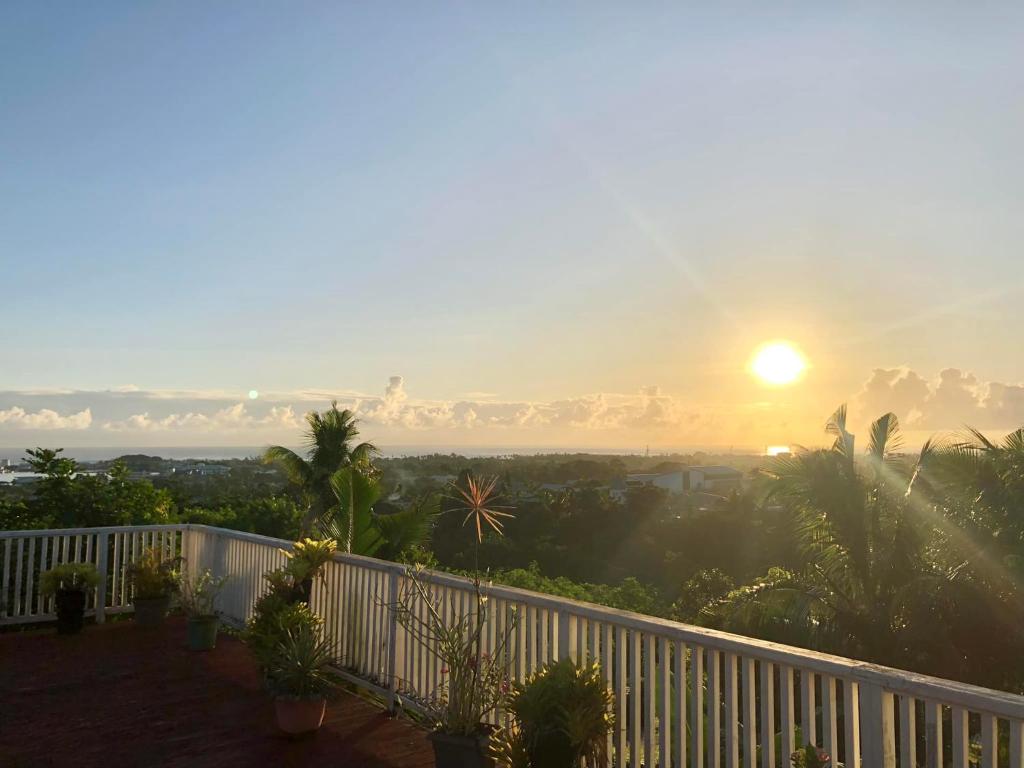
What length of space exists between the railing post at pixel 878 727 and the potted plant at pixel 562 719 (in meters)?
1.06

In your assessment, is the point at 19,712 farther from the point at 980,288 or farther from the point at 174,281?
the point at 980,288

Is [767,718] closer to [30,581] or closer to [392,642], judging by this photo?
[392,642]

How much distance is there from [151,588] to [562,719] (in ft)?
18.0

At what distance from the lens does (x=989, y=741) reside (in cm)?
197

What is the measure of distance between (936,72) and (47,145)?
30.4 feet

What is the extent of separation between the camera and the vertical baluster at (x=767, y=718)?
2.58 m

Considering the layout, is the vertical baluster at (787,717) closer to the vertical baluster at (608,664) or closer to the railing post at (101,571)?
the vertical baluster at (608,664)

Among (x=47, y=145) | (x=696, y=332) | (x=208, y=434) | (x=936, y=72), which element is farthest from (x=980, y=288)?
(x=208, y=434)

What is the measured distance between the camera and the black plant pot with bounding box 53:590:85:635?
686cm

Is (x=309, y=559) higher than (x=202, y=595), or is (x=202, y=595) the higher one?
(x=309, y=559)

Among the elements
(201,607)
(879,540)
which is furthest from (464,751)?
(879,540)

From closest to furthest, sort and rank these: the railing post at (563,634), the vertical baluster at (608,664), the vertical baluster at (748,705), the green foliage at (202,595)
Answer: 1. the vertical baluster at (748,705)
2. the vertical baluster at (608,664)
3. the railing post at (563,634)
4. the green foliage at (202,595)

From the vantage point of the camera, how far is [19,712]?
477 cm

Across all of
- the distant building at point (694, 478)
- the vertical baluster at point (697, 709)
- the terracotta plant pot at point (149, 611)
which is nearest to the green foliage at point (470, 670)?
the vertical baluster at point (697, 709)
